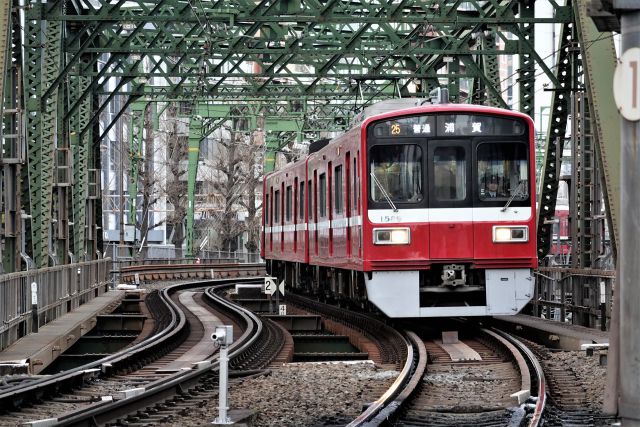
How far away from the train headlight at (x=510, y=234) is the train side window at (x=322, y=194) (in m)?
4.92

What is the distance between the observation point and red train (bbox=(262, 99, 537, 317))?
57.6 ft

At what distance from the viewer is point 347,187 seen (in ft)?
63.0

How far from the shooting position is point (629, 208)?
7.66 m

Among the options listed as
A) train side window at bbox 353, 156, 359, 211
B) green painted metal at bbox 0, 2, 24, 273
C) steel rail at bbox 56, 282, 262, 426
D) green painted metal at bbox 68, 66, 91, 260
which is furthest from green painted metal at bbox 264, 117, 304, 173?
steel rail at bbox 56, 282, 262, 426

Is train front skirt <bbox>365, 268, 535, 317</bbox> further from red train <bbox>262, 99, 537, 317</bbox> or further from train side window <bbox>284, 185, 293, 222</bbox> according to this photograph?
train side window <bbox>284, 185, 293, 222</bbox>

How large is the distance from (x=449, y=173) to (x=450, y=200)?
0.40 meters

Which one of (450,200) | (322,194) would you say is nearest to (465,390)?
(450,200)

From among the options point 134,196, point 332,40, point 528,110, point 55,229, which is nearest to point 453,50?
point 528,110

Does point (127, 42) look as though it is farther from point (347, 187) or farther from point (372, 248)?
point (372, 248)

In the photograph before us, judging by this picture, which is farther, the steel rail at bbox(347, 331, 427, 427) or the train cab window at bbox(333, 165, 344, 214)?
the train cab window at bbox(333, 165, 344, 214)

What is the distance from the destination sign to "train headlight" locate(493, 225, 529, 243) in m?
1.27

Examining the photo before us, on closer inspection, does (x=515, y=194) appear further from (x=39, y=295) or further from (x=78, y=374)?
(x=39, y=295)

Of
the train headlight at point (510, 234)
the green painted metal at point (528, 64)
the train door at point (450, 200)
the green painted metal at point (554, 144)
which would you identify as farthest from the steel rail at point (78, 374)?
the green painted metal at point (528, 64)

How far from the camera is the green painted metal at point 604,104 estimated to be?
1638 cm
